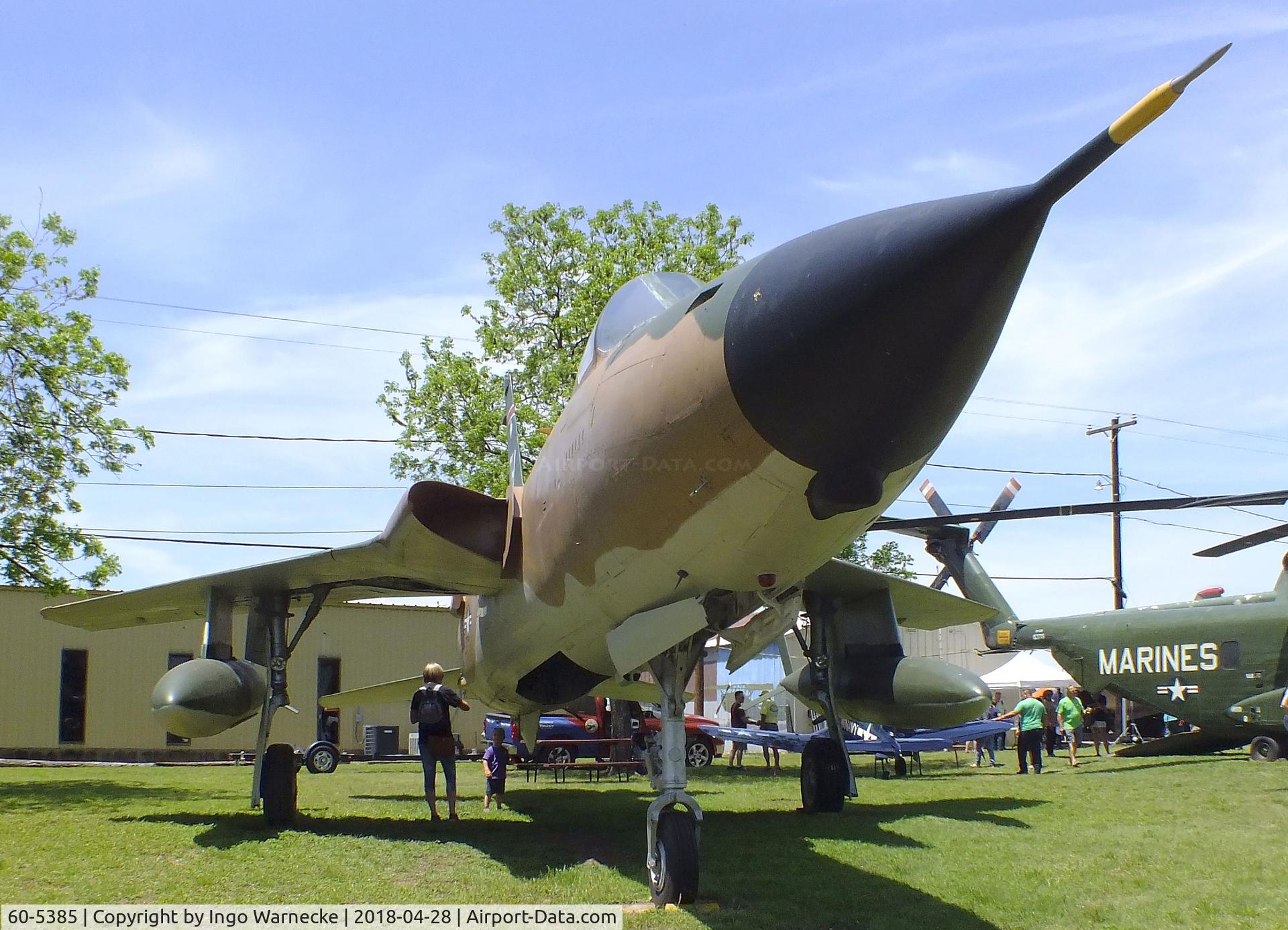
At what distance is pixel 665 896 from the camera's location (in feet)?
19.8

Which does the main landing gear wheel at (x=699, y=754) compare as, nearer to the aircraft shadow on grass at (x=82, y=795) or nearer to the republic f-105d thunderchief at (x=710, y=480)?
the aircraft shadow on grass at (x=82, y=795)

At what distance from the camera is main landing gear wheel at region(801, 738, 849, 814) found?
10633 millimetres

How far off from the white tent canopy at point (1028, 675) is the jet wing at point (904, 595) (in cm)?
1759

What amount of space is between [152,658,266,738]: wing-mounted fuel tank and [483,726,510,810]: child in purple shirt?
3.25 metres

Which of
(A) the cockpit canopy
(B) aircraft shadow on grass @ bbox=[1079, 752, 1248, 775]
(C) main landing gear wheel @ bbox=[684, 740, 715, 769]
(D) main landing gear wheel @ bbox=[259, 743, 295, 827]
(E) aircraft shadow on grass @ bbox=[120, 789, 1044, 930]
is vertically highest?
(A) the cockpit canopy

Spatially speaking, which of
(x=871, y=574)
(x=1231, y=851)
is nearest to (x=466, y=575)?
(x=871, y=574)

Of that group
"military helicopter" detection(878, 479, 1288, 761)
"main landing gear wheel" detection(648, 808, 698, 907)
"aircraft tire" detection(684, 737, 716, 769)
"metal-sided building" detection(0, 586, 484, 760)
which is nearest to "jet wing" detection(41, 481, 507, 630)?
"main landing gear wheel" detection(648, 808, 698, 907)

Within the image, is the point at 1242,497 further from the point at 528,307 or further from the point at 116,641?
the point at 116,641

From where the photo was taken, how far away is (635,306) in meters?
6.75

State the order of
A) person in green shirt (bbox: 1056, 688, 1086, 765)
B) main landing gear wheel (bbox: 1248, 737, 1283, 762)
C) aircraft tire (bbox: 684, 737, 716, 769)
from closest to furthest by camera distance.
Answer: main landing gear wheel (bbox: 1248, 737, 1283, 762), person in green shirt (bbox: 1056, 688, 1086, 765), aircraft tire (bbox: 684, 737, 716, 769)

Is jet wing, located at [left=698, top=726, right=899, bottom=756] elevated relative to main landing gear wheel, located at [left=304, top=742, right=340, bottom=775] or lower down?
elevated

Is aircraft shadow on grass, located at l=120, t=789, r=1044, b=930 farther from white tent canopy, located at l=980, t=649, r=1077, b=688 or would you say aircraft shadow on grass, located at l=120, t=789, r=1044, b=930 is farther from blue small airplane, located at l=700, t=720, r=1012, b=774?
white tent canopy, located at l=980, t=649, r=1077, b=688

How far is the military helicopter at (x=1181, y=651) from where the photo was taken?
1709 centimetres

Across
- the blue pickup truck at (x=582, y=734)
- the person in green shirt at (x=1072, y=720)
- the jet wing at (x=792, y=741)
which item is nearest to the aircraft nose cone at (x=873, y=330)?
the jet wing at (x=792, y=741)
